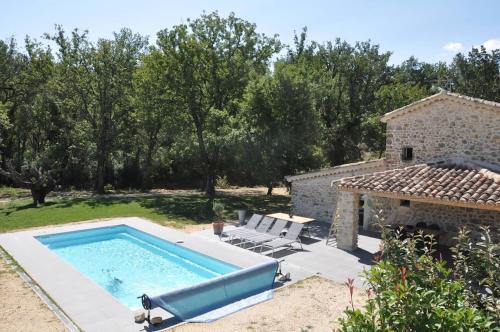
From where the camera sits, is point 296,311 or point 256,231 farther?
point 256,231

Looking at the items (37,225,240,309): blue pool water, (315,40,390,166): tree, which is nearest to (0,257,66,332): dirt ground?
(37,225,240,309): blue pool water

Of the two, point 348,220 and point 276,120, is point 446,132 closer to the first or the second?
point 348,220

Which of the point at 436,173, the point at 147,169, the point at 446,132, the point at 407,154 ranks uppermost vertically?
the point at 446,132

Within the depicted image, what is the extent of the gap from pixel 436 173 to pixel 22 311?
1372 centimetres

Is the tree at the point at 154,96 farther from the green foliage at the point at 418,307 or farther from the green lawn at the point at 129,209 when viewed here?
the green foliage at the point at 418,307

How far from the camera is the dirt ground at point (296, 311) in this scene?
8730 mm

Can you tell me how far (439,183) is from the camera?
43.8ft

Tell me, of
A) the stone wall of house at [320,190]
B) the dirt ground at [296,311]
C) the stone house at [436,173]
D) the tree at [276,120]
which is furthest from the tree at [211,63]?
the dirt ground at [296,311]

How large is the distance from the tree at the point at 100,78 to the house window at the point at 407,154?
20.3m

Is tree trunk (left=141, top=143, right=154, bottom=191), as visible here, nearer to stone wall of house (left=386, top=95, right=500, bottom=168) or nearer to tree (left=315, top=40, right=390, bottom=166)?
tree (left=315, top=40, right=390, bottom=166)

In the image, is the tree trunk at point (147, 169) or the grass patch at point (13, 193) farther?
the tree trunk at point (147, 169)

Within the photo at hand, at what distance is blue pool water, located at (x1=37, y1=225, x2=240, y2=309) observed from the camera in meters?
12.5

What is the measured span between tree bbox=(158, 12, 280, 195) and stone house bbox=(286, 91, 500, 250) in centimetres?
1108

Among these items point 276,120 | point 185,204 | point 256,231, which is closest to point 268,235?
point 256,231
